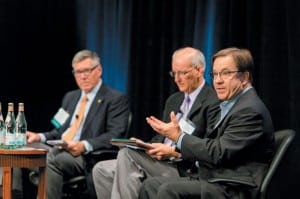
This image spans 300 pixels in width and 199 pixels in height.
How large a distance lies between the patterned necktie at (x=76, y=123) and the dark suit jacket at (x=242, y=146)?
1630 millimetres

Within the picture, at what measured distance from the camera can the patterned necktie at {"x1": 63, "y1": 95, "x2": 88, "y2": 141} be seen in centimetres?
463

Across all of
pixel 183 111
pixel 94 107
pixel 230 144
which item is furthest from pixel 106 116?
pixel 230 144

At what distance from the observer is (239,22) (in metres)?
4.28

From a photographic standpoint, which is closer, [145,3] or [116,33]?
[145,3]

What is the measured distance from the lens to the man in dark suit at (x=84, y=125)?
167 inches

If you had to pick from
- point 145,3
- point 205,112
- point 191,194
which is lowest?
point 191,194

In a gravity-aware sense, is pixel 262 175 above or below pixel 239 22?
below

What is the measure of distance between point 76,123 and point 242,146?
6.32 ft

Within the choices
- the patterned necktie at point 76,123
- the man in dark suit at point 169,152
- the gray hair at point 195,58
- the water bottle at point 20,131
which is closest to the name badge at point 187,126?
the man in dark suit at point 169,152

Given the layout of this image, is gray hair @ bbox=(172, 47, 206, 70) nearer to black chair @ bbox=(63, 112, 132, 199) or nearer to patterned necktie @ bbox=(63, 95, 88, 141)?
black chair @ bbox=(63, 112, 132, 199)

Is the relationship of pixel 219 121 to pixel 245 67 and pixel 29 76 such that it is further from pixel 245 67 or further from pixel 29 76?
pixel 29 76

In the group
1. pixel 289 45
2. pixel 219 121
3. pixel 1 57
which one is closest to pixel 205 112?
pixel 219 121

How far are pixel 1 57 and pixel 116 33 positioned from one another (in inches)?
44.0

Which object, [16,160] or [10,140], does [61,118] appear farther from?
[16,160]
